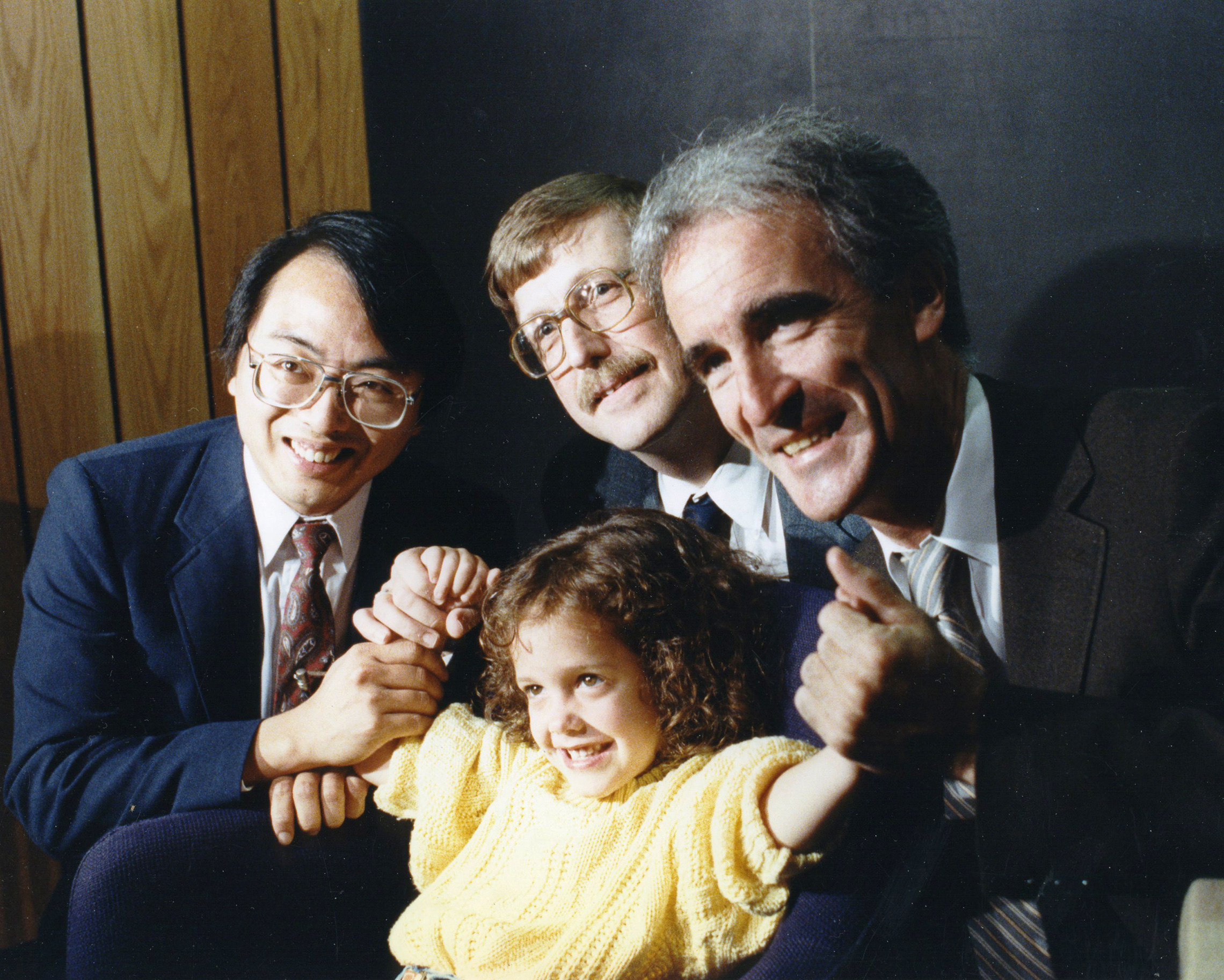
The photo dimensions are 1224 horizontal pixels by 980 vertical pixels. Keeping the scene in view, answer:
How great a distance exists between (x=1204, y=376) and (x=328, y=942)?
1610 mm

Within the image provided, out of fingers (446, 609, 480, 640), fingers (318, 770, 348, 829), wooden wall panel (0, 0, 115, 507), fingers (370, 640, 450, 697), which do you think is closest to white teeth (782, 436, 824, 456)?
fingers (446, 609, 480, 640)

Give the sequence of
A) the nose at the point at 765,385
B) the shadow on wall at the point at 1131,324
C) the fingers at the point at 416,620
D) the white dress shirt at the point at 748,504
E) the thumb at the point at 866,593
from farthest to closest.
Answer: the fingers at the point at 416,620, the white dress shirt at the point at 748,504, the shadow on wall at the point at 1131,324, the nose at the point at 765,385, the thumb at the point at 866,593

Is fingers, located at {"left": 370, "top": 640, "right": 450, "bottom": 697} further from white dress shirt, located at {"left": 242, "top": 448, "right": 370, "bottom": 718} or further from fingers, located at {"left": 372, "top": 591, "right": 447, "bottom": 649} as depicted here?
white dress shirt, located at {"left": 242, "top": 448, "right": 370, "bottom": 718}

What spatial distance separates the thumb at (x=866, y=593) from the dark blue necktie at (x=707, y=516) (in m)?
0.38

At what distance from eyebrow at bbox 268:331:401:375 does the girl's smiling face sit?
1.64ft

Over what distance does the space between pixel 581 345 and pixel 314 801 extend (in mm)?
868

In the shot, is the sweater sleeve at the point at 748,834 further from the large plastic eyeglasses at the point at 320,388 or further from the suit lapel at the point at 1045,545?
the large plastic eyeglasses at the point at 320,388

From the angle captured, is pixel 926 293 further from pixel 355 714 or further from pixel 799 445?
pixel 355 714

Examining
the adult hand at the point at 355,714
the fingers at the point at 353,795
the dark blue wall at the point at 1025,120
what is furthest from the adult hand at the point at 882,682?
the fingers at the point at 353,795

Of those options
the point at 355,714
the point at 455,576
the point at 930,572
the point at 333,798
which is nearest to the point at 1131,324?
the point at 930,572

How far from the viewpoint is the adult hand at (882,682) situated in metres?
1.06

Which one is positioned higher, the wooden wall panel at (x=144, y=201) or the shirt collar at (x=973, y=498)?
the wooden wall panel at (x=144, y=201)

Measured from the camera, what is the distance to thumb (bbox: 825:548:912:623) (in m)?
1.06

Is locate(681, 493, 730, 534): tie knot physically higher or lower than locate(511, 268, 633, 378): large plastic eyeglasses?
lower
